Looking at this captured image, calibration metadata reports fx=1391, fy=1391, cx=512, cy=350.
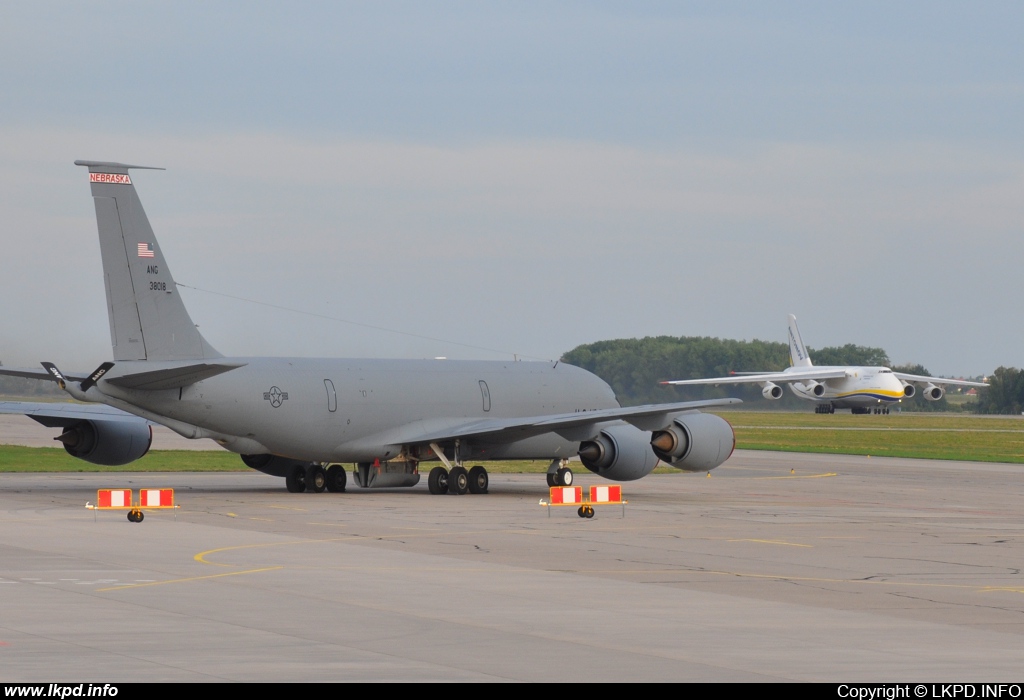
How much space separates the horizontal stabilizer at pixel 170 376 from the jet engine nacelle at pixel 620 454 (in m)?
9.41

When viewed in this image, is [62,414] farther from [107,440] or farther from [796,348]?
[796,348]

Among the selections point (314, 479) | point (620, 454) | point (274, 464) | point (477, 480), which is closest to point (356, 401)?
point (314, 479)

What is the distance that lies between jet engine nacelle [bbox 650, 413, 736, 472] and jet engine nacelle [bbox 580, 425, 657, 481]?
14.1 inches

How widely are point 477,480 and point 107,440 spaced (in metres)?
9.20

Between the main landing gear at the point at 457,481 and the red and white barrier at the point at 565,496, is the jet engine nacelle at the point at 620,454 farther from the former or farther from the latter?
the red and white barrier at the point at 565,496

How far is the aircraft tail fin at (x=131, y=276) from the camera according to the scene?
2948 cm

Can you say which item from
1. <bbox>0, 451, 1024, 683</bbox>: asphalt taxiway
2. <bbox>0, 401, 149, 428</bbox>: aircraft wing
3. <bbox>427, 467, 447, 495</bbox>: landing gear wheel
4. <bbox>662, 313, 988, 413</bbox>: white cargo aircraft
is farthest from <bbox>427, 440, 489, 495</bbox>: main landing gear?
<bbox>662, 313, 988, 413</bbox>: white cargo aircraft

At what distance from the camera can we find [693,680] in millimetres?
10797

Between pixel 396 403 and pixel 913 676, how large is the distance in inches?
966

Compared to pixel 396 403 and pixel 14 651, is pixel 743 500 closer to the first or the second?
pixel 396 403

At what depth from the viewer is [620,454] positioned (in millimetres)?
34250

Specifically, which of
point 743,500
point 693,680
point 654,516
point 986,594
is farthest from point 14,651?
point 743,500

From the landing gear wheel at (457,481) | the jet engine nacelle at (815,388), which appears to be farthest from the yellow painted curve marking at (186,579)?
the jet engine nacelle at (815,388)

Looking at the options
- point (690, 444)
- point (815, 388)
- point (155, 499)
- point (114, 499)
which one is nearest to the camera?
point (114, 499)
